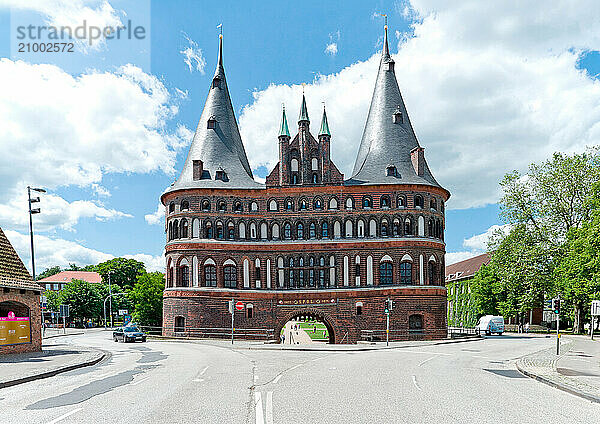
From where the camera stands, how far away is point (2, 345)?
28.2 meters

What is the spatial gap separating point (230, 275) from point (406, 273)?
15.5 metres

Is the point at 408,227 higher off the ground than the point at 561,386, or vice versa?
the point at 408,227

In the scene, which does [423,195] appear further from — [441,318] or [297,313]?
[297,313]

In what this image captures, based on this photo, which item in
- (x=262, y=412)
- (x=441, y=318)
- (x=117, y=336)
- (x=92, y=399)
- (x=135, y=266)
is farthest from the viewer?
(x=135, y=266)

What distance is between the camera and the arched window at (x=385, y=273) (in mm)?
50781

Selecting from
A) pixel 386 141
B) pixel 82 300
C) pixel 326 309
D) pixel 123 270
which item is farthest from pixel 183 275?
pixel 123 270

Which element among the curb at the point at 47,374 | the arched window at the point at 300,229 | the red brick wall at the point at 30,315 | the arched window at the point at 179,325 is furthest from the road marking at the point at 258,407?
the arched window at the point at 179,325

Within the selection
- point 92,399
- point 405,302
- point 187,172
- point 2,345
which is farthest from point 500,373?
point 187,172

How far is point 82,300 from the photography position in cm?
9250

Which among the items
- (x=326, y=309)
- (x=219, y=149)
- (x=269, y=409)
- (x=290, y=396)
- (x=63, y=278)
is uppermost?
(x=219, y=149)

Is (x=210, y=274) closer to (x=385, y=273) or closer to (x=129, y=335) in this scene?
(x=129, y=335)

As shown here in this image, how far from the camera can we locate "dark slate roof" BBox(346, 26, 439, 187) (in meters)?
52.4

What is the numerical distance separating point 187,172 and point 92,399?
42.3 meters

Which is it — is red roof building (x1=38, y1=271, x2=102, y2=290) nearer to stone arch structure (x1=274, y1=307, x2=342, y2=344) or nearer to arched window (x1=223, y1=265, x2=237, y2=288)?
arched window (x1=223, y1=265, x2=237, y2=288)
